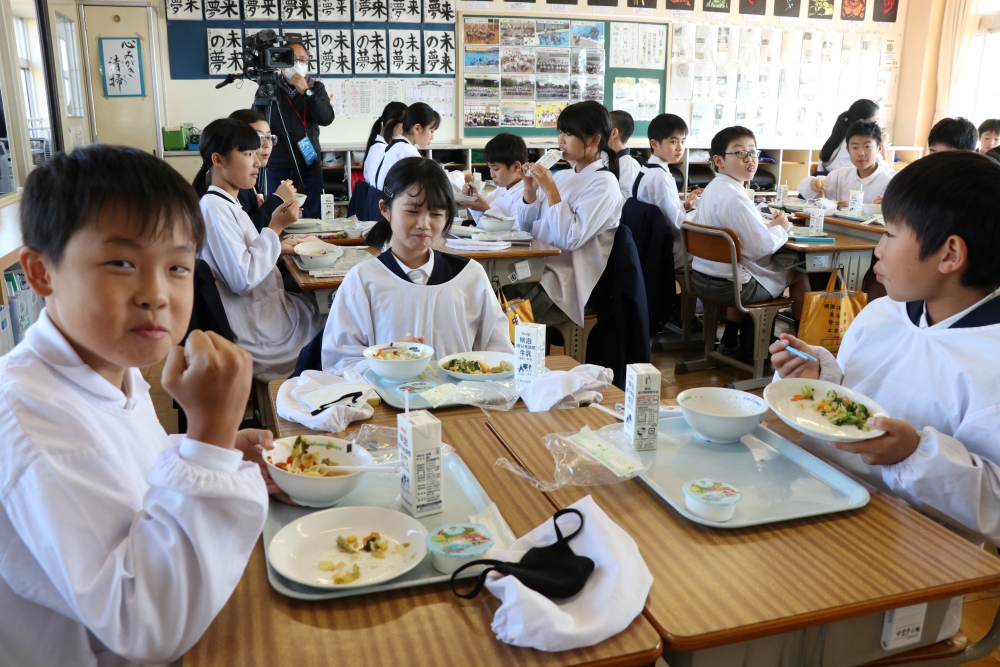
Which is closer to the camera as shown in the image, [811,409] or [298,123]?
[811,409]

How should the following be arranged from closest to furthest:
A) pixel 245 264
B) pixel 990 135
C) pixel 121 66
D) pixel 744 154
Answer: pixel 245 264 < pixel 744 154 < pixel 990 135 < pixel 121 66

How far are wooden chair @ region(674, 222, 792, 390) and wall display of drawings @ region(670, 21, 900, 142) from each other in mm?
4103

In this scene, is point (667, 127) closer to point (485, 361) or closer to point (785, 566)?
point (485, 361)

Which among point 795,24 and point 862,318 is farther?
point 795,24

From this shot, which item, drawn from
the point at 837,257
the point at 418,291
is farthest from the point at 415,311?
the point at 837,257

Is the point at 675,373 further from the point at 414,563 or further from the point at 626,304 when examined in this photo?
the point at 414,563

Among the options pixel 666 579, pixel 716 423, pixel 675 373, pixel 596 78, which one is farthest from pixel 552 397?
pixel 596 78

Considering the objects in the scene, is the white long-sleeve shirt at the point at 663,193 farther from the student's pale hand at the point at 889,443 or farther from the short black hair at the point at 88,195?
the short black hair at the point at 88,195

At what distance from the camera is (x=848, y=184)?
520cm

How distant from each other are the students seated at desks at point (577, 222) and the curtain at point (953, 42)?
6021mm

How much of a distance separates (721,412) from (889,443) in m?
0.30

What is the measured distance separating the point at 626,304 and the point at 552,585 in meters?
2.40

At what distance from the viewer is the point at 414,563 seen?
90cm

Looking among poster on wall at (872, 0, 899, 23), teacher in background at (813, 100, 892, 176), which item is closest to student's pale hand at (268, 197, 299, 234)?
teacher in background at (813, 100, 892, 176)
